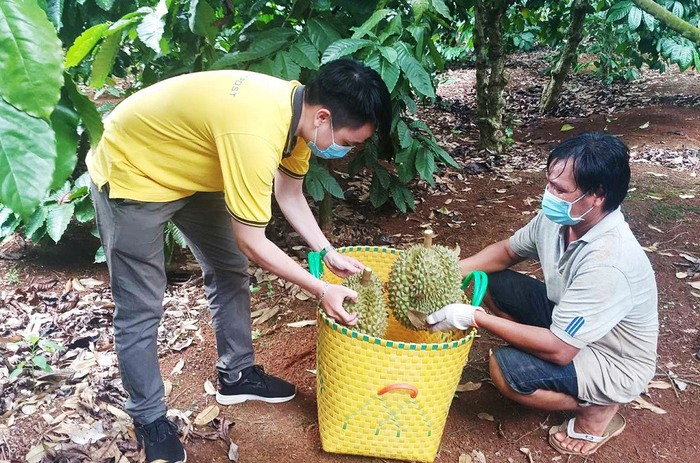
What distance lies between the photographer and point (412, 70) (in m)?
2.43

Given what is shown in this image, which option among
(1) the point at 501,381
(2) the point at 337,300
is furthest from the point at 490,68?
(2) the point at 337,300

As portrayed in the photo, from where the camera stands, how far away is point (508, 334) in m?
2.06

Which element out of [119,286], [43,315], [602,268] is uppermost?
[602,268]

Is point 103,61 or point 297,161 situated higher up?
point 103,61

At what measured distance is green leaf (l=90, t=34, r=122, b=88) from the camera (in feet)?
5.76

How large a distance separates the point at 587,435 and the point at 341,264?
48.2 inches

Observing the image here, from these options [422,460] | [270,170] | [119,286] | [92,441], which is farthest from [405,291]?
[92,441]

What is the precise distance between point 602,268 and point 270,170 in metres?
1.20

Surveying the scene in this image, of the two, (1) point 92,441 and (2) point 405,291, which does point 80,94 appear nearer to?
(2) point 405,291

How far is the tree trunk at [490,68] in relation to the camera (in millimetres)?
5324

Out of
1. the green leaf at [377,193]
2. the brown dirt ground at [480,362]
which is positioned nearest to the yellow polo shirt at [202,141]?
the brown dirt ground at [480,362]

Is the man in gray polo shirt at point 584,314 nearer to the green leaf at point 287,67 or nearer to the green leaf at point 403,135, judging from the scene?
the green leaf at point 287,67

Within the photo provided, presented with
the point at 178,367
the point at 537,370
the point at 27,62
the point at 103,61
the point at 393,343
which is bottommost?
the point at 178,367

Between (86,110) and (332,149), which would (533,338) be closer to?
(332,149)
